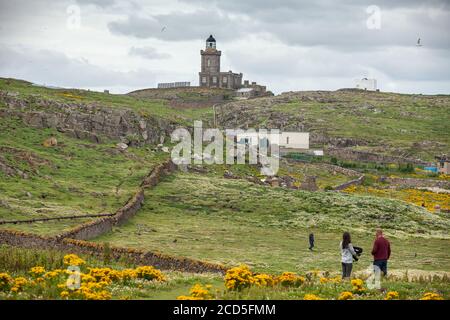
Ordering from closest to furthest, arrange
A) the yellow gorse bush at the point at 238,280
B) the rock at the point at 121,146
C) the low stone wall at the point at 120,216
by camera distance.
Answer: the yellow gorse bush at the point at 238,280
the low stone wall at the point at 120,216
the rock at the point at 121,146

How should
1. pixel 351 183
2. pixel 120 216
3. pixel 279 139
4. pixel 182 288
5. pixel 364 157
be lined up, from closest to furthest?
pixel 182 288
pixel 120 216
pixel 351 183
pixel 364 157
pixel 279 139

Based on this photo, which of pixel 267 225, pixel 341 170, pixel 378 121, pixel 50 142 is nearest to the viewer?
pixel 267 225

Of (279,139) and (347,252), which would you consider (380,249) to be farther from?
(279,139)

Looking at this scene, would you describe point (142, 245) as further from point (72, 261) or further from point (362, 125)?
point (362, 125)

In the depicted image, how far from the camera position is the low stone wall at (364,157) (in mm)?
130500

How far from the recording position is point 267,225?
61906mm

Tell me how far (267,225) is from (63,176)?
56.2 feet

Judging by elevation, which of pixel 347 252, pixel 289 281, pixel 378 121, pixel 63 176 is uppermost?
pixel 378 121

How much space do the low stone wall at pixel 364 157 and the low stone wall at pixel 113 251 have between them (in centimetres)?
9606

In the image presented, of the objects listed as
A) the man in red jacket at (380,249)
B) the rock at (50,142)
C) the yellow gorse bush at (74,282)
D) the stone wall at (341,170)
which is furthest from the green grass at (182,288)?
the stone wall at (341,170)

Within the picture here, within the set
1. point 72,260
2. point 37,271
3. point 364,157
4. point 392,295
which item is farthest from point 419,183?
point 37,271

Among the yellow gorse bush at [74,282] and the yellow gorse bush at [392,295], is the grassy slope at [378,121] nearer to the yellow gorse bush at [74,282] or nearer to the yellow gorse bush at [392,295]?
the yellow gorse bush at [74,282]

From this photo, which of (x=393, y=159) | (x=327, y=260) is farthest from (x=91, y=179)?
(x=393, y=159)

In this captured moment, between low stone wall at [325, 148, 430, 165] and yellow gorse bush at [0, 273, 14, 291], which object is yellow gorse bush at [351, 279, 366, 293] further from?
low stone wall at [325, 148, 430, 165]
